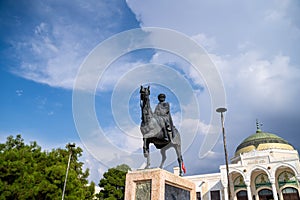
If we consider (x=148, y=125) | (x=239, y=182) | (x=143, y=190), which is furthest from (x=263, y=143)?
(x=143, y=190)

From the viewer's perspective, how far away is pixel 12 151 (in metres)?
15.5

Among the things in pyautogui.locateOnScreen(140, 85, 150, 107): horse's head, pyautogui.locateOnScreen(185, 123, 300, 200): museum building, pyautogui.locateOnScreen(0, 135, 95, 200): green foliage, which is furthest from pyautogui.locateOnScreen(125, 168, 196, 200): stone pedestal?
pyautogui.locateOnScreen(185, 123, 300, 200): museum building

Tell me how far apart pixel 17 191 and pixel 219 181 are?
102 ft

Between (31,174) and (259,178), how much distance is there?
3379cm

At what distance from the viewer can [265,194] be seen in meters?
37.7

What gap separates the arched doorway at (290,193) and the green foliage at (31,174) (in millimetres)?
29869

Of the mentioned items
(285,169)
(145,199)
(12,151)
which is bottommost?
(145,199)

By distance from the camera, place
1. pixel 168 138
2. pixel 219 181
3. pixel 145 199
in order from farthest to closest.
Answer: pixel 219 181 < pixel 168 138 < pixel 145 199

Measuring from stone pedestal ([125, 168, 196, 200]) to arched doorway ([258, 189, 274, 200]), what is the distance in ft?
117

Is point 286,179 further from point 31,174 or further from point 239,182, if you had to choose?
point 31,174

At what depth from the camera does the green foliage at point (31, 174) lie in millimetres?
14734

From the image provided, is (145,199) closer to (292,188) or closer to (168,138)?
(168,138)

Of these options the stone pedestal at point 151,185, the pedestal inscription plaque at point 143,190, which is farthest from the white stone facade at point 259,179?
the pedestal inscription plaque at point 143,190

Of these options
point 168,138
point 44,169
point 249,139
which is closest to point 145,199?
point 168,138
